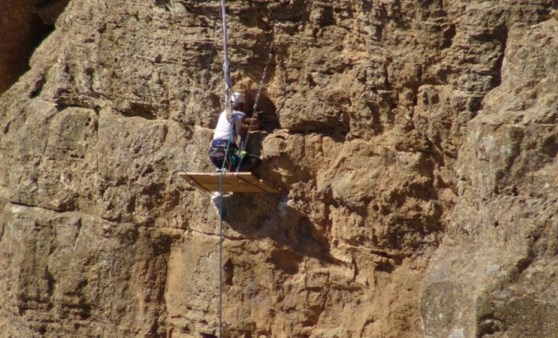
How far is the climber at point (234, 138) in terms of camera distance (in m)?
11.6

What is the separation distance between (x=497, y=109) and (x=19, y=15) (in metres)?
5.88

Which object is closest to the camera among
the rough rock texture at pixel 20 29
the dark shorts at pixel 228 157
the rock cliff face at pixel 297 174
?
the rock cliff face at pixel 297 174

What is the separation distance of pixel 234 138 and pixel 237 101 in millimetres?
290

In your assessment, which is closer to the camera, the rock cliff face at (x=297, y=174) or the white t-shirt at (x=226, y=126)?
the rock cliff face at (x=297, y=174)

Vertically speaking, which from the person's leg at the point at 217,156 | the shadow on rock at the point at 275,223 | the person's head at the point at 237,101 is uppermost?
the person's head at the point at 237,101

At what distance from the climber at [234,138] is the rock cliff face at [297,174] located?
0.13 metres

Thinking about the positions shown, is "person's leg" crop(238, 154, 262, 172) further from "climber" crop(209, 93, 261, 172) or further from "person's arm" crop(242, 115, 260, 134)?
"person's arm" crop(242, 115, 260, 134)

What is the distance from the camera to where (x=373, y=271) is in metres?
11.4

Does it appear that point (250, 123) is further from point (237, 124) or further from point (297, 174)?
point (297, 174)

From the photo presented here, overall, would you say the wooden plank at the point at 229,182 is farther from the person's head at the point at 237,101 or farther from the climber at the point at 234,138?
the person's head at the point at 237,101

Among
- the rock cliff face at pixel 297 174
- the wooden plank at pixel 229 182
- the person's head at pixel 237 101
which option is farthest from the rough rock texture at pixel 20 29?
the wooden plank at pixel 229 182

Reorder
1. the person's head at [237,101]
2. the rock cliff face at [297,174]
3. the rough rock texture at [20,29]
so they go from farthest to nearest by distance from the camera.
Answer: the rough rock texture at [20,29]
the person's head at [237,101]
the rock cliff face at [297,174]

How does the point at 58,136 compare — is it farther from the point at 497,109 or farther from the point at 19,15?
the point at 497,109

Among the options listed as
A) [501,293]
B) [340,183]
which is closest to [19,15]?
[340,183]
